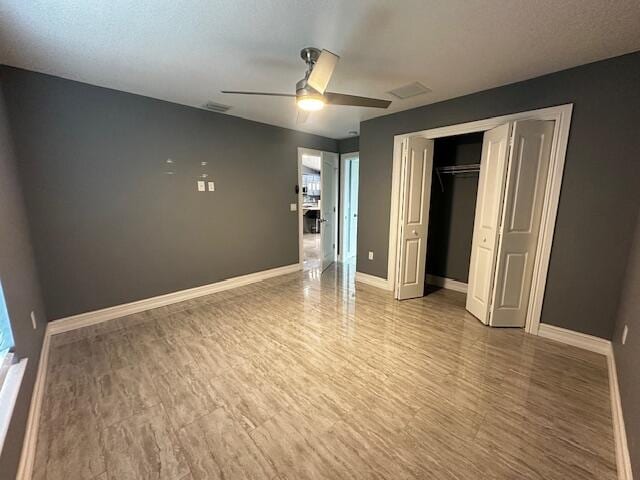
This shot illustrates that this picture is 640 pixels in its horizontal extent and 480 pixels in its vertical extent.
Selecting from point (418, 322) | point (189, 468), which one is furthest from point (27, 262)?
point (418, 322)

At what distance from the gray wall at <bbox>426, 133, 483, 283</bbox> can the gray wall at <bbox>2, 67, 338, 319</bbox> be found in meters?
2.74

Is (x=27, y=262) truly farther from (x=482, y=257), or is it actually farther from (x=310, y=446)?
(x=482, y=257)

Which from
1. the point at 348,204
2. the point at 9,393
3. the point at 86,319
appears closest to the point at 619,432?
the point at 9,393

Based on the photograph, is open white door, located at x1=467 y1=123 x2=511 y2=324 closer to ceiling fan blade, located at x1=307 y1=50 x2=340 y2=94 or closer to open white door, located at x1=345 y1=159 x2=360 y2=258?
ceiling fan blade, located at x1=307 y1=50 x2=340 y2=94

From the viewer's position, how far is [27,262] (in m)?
2.27

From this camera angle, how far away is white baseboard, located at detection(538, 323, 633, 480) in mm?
1379

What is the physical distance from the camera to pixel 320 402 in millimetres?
1829

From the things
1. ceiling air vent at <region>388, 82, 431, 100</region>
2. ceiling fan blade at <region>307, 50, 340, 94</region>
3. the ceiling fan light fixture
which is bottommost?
the ceiling fan light fixture

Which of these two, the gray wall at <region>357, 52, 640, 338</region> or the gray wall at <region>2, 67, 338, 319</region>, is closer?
the gray wall at <region>357, 52, 640, 338</region>

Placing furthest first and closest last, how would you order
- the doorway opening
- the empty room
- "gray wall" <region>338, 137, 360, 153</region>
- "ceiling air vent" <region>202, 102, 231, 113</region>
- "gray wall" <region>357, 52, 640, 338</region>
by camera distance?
the doorway opening, "gray wall" <region>338, 137, 360, 153</region>, "ceiling air vent" <region>202, 102, 231, 113</region>, "gray wall" <region>357, 52, 640, 338</region>, the empty room

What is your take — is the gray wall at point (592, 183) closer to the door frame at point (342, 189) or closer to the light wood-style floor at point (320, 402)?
the light wood-style floor at point (320, 402)

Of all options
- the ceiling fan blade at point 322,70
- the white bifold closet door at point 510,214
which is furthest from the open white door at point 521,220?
the ceiling fan blade at point 322,70

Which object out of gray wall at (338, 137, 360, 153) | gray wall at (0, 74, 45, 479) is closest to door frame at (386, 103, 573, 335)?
gray wall at (338, 137, 360, 153)

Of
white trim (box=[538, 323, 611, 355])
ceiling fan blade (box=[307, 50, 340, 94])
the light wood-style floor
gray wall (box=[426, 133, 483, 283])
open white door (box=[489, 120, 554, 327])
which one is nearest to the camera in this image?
the light wood-style floor
